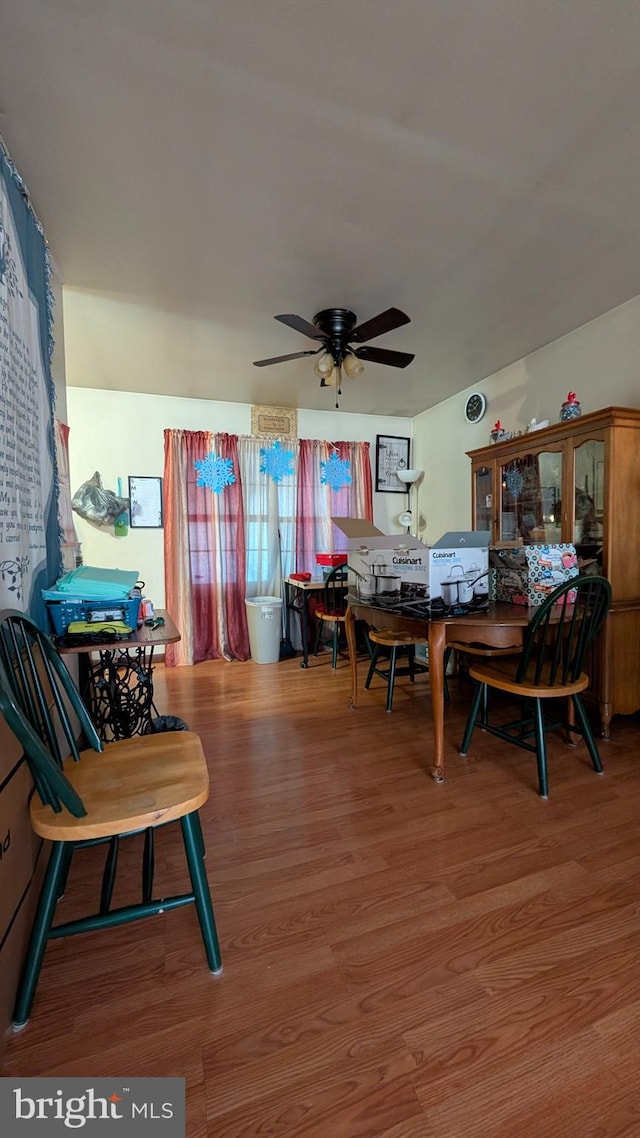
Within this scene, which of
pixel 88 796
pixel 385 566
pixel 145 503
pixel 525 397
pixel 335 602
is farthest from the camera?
pixel 145 503

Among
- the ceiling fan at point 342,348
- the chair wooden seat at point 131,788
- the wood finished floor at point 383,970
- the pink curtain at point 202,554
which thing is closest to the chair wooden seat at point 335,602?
the pink curtain at point 202,554

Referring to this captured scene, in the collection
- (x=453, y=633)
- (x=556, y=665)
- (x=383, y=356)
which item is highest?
(x=383, y=356)

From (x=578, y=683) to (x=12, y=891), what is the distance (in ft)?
6.73

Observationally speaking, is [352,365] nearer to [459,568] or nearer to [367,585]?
[367,585]

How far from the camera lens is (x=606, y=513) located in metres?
2.33

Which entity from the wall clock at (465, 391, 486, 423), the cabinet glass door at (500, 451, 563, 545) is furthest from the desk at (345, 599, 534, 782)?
the wall clock at (465, 391, 486, 423)

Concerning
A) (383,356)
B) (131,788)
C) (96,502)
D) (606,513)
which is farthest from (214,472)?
(131,788)

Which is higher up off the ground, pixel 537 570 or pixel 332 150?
pixel 332 150

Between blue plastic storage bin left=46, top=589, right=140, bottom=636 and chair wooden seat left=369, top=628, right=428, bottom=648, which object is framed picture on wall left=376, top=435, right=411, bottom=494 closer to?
chair wooden seat left=369, top=628, right=428, bottom=648

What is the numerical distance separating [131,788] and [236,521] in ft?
10.9

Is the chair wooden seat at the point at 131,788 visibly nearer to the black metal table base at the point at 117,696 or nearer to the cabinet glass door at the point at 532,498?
the black metal table base at the point at 117,696

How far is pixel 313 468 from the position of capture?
178 inches

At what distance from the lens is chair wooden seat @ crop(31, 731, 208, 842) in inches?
38.4

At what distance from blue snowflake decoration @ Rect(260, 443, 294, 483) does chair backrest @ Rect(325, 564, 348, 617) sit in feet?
4.07
